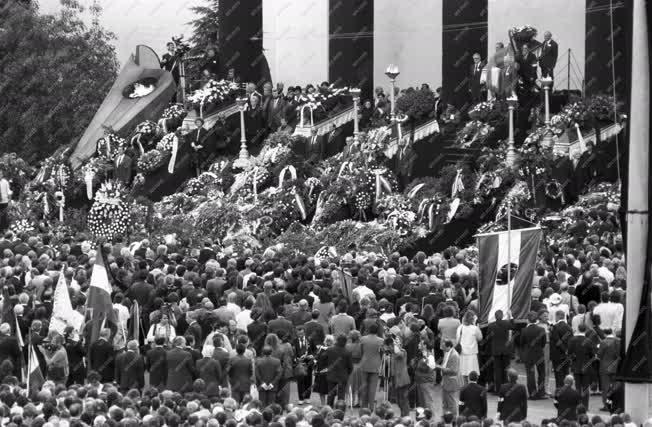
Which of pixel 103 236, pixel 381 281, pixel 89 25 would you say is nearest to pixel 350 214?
pixel 103 236

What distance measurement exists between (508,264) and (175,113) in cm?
2234

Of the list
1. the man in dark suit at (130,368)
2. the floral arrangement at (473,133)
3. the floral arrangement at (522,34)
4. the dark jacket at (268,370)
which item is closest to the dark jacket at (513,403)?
the dark jacket at (268,370)

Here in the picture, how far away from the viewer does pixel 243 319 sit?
2578cm

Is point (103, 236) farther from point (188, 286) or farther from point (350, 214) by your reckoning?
point (188, 286)

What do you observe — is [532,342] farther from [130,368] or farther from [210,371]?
[130,368]

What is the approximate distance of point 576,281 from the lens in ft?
90.5

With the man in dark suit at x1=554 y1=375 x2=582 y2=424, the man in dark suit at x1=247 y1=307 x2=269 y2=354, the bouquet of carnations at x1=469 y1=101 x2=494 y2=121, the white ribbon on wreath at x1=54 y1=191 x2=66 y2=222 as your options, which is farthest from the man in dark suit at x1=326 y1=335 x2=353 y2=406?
the white ribbon on wreath at x1=54 y1=191 x2=66 y2=222

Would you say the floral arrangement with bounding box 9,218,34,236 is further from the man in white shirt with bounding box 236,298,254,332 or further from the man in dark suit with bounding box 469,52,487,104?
the man in white shirt with bounding box 236,298,254,332

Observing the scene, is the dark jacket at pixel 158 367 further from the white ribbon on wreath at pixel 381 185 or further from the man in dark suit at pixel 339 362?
the white ribbon on wreath at pixel 381 185

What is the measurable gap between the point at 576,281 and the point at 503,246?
11.8 feet

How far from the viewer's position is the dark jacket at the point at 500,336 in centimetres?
2469

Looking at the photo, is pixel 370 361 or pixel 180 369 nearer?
pixel 180 369

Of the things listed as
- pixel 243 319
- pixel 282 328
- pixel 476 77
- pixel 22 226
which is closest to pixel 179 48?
pixel 22 226

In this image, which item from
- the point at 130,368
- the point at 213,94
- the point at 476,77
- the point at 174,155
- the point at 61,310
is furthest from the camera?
the point at 213,94
